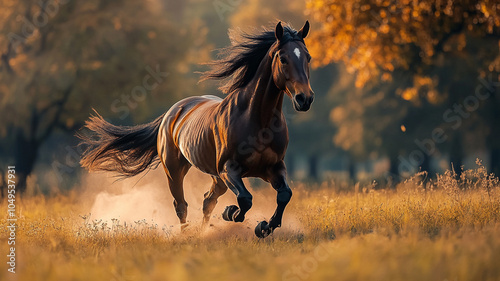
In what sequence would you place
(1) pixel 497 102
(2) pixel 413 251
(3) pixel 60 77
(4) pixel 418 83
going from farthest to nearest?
(1) pixel 497 102 → (3) pixel 60 77 → (4) pixel 418 83 → (2) pixel 413 251

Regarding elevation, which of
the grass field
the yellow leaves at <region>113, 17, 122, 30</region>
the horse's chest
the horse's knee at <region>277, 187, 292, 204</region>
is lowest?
the grass field

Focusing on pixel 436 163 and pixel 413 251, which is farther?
pixel 436 163

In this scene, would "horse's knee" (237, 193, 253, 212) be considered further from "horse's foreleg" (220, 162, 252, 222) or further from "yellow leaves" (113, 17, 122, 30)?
"yellow leaves" (113, 17, 122, 30)

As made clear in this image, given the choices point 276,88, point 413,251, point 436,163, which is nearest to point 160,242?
point 276,88

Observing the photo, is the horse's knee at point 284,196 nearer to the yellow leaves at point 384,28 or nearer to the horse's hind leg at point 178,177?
the horse's hind leg at point 178,177

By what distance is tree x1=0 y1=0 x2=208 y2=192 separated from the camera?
18.3 metres

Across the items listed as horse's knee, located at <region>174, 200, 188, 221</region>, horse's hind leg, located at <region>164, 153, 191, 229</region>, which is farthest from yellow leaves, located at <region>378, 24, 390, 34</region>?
horse's knee, located at <region>174, 200, 188, 221</region>

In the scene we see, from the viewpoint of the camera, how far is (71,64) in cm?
1847

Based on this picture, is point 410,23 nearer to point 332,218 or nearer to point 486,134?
point 332,218

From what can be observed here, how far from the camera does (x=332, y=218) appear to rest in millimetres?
8688

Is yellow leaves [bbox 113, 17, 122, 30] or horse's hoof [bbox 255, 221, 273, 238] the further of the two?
yellow leaves [bbox 113, 17, 122, 30]

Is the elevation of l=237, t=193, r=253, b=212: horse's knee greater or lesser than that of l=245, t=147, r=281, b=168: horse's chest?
lesser

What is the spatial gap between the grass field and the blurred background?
1.45 metres

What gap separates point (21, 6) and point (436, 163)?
4562 cm
